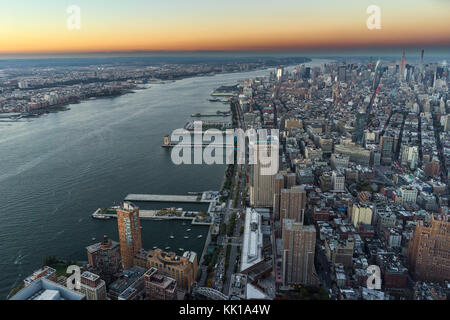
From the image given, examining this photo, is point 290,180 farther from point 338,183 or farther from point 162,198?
point 162,198

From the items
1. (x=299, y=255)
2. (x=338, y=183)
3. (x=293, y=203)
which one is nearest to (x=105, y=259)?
(x=299, y=255)

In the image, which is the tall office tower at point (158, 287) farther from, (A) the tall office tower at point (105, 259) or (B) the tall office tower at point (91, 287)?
(A) the tall office tower at point (105, 259)

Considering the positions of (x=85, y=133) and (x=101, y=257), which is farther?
(x=85, y=133)

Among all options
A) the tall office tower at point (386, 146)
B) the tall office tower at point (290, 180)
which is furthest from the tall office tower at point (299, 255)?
the tall office tower at point (386, 146)

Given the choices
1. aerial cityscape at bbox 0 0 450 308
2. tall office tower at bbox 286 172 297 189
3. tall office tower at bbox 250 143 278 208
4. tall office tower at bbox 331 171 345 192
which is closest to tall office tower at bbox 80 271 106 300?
aerial cityscape at bbox 0 0 450 308

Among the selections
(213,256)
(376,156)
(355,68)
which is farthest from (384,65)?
(213,256)

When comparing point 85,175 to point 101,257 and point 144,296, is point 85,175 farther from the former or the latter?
point 144,296

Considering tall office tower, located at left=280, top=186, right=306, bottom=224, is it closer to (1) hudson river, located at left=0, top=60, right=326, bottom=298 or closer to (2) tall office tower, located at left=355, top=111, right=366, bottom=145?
(1) hudson river, located at left=0, top=60, right=326, bottom=298
